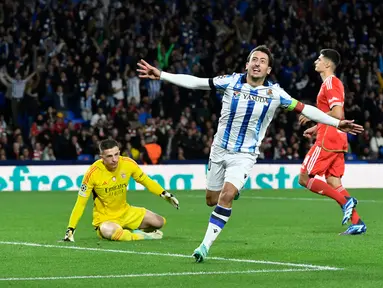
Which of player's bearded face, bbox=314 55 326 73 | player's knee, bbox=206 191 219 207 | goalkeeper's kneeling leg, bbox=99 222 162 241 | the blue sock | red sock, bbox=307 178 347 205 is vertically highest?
player's bearded face, bbox=314 55 326 73

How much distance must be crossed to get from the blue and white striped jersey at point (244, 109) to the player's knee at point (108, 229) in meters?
2.23

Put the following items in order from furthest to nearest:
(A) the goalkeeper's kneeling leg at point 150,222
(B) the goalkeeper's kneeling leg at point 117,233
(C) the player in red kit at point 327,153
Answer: (C) the player in red kit at point 327,153 < (A) the goalkeeper's kneeling leg at point 150,222 < (B) the goalkeeper's kneeling leg at point 117,233

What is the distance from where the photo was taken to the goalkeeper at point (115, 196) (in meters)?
12.0

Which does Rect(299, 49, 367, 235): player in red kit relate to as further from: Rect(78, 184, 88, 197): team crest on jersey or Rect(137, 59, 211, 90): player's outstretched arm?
Rect(137, 59, 211, 90): player's outstretched arm

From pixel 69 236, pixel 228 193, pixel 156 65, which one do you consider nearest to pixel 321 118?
pixel 228 193

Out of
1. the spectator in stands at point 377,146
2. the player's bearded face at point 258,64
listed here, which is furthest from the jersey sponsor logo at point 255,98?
the spectator in stands at point 377,146

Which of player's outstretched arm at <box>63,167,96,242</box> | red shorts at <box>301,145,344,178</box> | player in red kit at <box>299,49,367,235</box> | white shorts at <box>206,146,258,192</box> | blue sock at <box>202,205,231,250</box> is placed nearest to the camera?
blue sock at <box>202,205,231,250</box>

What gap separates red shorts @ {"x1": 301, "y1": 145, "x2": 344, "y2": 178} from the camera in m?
13.4

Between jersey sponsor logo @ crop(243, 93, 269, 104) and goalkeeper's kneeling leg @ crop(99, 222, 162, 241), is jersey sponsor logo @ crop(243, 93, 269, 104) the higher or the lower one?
the higher one

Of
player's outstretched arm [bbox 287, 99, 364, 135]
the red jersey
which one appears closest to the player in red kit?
the red jersey

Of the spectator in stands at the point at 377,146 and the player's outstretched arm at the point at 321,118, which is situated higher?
the player's outstretched arm at the point at 321,118

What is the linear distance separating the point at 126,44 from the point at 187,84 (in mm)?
18966

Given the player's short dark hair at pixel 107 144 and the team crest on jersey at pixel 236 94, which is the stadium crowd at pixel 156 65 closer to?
the player's short dark hair at pixel 107 144

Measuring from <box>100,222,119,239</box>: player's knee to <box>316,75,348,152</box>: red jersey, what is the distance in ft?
10.3
